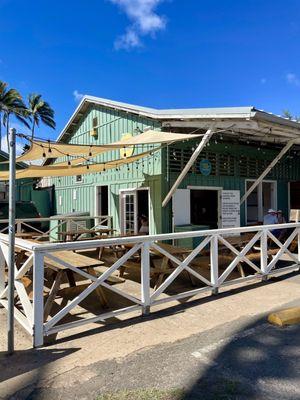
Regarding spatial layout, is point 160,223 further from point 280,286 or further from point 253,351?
point 253,351

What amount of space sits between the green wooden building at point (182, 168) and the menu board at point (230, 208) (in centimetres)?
4

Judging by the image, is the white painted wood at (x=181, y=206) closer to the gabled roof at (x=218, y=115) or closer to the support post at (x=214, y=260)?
the gabled roof at (x=218, y=115)

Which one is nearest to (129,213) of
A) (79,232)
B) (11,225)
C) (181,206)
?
(79,232)

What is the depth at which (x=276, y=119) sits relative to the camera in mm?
6816

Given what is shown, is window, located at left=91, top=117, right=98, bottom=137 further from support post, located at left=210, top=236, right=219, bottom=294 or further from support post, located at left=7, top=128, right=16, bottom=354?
support post, located at left=7, top=128, right=16, bottom=354

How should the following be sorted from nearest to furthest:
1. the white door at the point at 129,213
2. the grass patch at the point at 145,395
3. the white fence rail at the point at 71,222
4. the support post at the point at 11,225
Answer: the grass patch at the point at 145,395 → the support post at the point at 11,225 → the white door at the point at 129,213 → the white fence rail at the point at 71,222

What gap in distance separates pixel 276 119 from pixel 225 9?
14.0 ft

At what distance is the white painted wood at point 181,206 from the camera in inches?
338

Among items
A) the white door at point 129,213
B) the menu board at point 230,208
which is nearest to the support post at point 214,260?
the menu board at point 230,208

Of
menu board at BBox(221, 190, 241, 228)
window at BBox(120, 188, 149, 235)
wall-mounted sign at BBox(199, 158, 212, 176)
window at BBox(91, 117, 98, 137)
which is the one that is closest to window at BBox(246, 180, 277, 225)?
menu board at BBox(221, 190, 241, 228)

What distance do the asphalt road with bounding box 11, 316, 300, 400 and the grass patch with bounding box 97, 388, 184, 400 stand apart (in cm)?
6

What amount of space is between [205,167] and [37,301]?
651cm

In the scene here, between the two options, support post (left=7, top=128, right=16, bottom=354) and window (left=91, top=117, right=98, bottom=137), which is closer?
support post (left=7, top=128, right=16, bottom=354)

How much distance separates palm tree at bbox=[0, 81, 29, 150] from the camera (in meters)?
26.6
